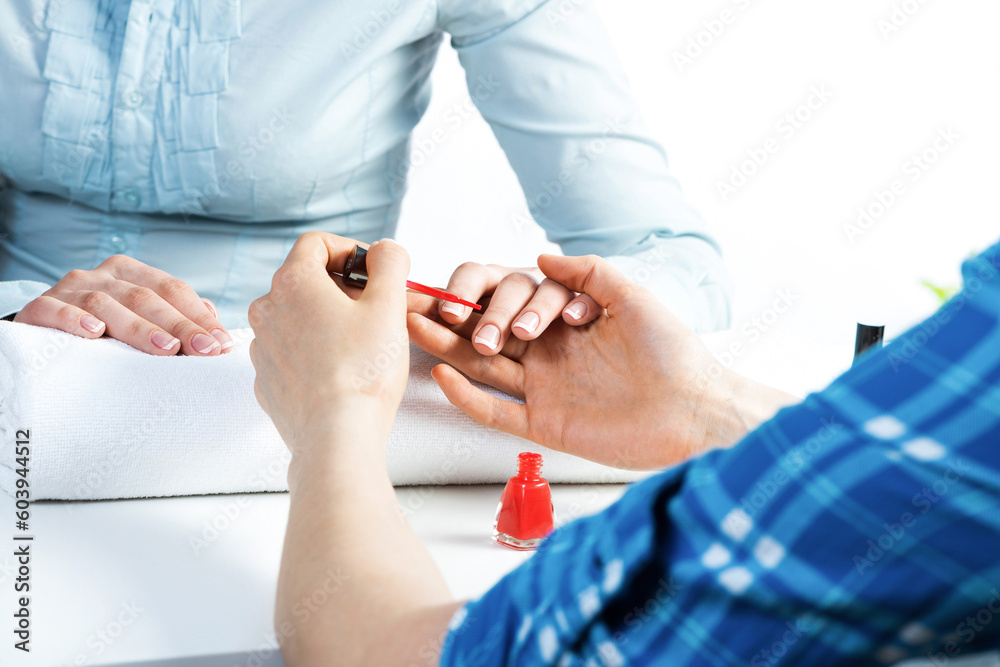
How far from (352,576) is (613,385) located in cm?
38

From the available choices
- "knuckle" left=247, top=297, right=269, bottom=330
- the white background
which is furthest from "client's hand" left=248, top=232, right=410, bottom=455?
the white background

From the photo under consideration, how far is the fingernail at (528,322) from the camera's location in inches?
29.1

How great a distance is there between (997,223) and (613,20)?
110 cm

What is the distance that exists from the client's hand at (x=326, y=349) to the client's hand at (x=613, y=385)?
0.12 m

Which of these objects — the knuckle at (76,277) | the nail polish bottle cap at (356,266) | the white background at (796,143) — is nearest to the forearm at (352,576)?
the nail polish bottle cap at (356,266)

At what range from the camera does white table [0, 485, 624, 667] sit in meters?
0.47

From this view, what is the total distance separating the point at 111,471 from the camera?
2.04 feet

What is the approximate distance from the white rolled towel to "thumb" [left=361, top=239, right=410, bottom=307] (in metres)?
0.12

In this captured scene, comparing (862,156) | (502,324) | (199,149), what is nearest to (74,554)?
(502,324)

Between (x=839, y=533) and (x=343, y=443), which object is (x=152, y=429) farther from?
(x=839, y=533)

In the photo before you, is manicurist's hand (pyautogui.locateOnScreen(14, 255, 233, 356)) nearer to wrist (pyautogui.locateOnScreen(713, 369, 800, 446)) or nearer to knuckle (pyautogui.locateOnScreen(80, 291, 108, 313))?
knuckle (pyautogui.locateOnScreen(80, 291, 108, 313))
